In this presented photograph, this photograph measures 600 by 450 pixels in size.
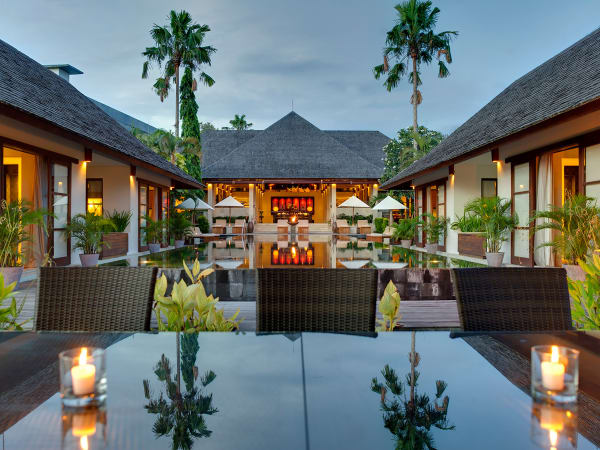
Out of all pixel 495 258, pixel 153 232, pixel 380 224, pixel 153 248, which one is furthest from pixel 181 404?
pixel 380 224

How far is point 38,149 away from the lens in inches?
338

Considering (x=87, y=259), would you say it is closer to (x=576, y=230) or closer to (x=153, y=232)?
(x=153, y=232)

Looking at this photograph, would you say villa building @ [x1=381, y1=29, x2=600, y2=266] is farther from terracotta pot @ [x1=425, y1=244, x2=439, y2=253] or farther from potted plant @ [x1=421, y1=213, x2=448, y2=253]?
terracotta pot @ [x1=425, y1=244, x2=439, y2=253]

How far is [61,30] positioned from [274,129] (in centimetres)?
1370

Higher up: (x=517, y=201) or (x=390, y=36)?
(x=390, y=36)

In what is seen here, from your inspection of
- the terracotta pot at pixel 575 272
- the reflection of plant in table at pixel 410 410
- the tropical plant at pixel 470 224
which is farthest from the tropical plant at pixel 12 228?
the tropical plant at pixel 470 224

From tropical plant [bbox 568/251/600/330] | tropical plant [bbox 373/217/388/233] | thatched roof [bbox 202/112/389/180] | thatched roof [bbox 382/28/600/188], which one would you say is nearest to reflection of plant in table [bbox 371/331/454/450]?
tropical plant [bbox 568/251/600/330]

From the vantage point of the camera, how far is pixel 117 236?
11961 mm

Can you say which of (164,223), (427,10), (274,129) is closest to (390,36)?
(427,10)

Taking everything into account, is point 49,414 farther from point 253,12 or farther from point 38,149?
point 253,12

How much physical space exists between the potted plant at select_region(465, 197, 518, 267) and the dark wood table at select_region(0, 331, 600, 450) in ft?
27.1

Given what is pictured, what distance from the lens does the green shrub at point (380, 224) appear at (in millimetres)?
23358

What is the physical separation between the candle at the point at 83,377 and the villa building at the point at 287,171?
82.8 ft

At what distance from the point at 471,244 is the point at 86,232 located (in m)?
Answer: 9.09
